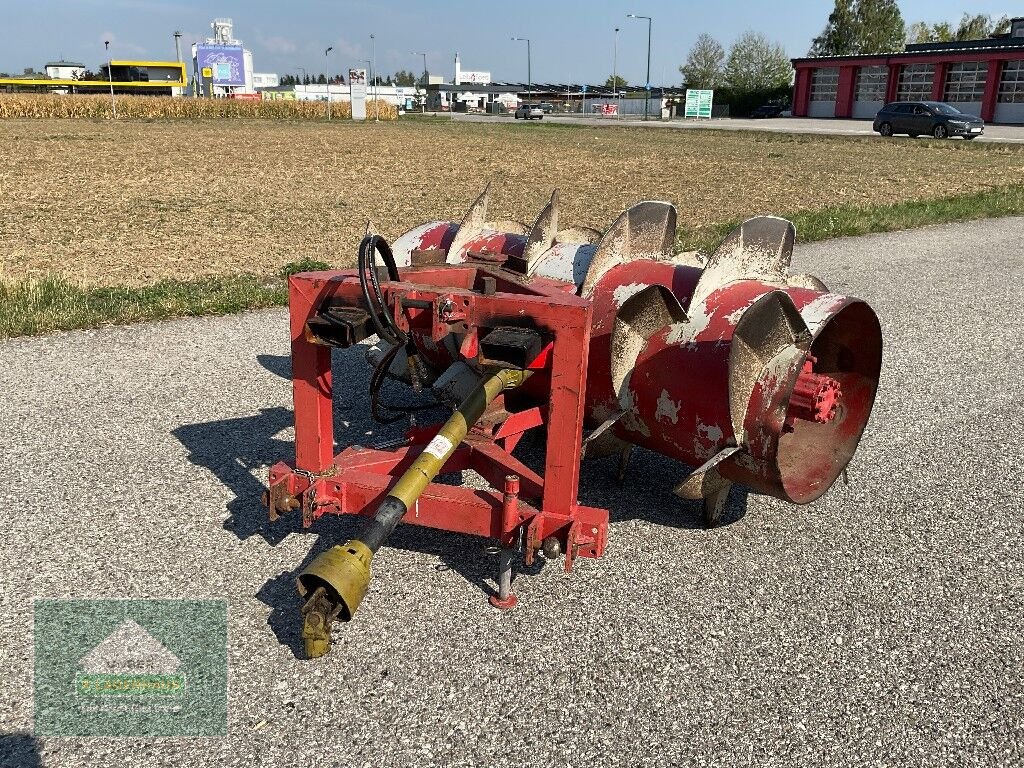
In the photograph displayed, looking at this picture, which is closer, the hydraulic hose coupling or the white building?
the hydraulic hose coupling

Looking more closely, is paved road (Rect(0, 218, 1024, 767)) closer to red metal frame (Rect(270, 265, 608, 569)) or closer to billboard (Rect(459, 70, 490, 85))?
red metal frame (Rect(270, 265, 608, 569))

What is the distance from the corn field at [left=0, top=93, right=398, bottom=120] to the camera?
49.9 m

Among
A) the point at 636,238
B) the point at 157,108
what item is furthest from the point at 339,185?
the point at 157,108

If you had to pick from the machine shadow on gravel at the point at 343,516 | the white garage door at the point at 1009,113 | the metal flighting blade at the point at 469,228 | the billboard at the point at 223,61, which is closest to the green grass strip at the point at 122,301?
the machine shadow on gravel at the point at 343,516

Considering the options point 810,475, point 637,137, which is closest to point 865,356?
point 810,475

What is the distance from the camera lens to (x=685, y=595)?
10.7 ft

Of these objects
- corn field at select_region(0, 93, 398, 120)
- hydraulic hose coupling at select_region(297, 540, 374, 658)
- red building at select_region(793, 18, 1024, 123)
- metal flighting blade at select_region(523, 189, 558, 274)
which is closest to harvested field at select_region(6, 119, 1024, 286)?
metal flighting blade at select_region(523, 189, 558, 274)

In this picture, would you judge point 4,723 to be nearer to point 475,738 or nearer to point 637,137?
point 475,738

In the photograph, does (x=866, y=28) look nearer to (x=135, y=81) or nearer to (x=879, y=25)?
(x=879, y=25)

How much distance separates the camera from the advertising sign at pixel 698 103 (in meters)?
59.5

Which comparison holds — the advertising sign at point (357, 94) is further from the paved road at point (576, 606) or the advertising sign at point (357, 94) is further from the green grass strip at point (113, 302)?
the paved road at point (576, 606)

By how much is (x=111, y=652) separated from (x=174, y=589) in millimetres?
384

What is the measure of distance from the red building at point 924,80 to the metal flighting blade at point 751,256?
166 feet

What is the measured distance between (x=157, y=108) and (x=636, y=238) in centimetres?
5638
